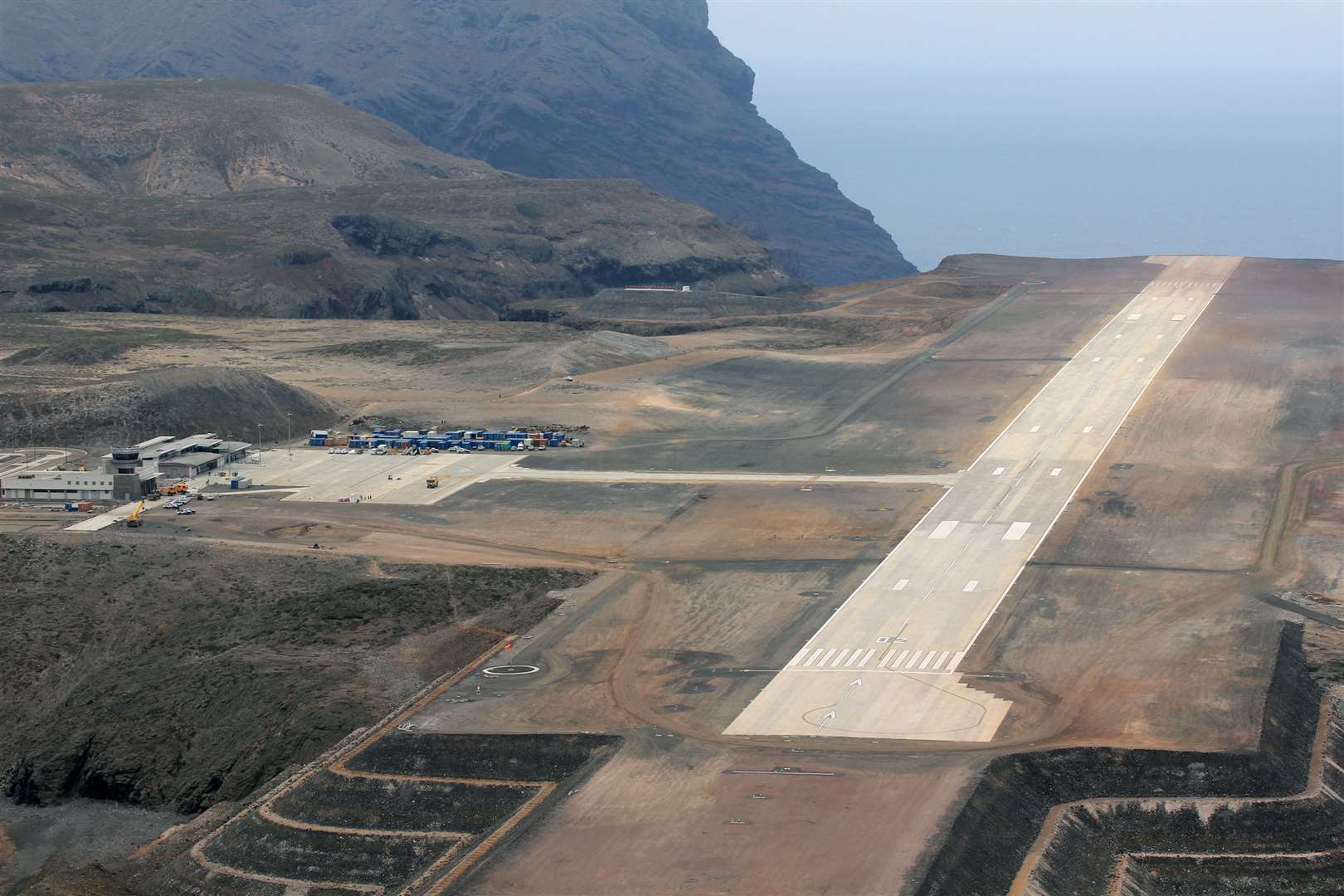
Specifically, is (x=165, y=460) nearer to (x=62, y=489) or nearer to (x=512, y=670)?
(x=62, y=489)

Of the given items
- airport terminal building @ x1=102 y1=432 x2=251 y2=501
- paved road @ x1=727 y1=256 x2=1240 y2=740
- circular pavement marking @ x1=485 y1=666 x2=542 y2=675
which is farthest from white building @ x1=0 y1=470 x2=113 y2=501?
paved road @ x1=727 y1=256 x2=1240 y2=740

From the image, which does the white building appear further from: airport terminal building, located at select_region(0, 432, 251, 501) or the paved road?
the paved road

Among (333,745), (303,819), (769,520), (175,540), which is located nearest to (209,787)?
(333,745)

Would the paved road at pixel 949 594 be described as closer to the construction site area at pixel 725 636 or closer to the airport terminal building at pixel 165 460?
the construction site area at pixel 725 636

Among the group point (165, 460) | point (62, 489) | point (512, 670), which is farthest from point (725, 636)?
point (165, 460)

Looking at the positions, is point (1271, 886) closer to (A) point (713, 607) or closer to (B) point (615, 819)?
(B) point (615, 819)

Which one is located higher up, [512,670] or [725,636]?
[512,670]
